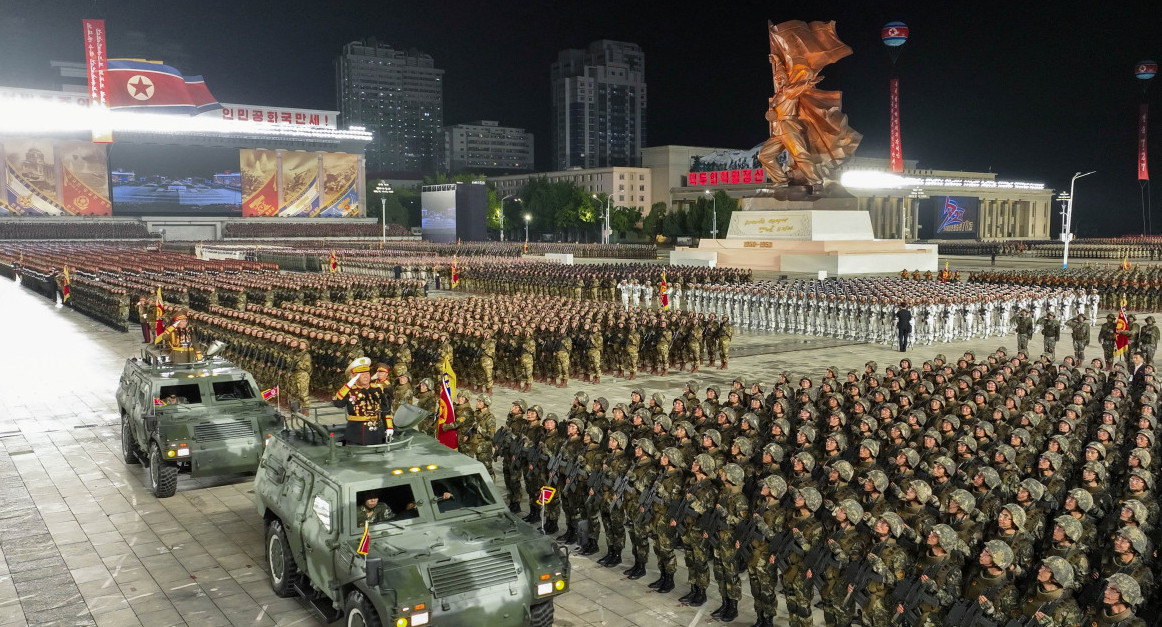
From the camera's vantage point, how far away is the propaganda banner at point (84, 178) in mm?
87688

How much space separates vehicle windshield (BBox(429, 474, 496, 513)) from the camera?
304 inches

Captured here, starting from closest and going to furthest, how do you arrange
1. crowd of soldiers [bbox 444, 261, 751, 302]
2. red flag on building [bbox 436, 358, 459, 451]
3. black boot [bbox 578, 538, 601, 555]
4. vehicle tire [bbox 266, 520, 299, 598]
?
1. vehicle tire [bbox 266, 520, 299, 598]
2. black boot [bbox 578, 538, 601, 555]
3. red flag on building [bbox 436, 358, 459, 451]
4. crowd of soldiers [bbox 444, 261, 751, 302]

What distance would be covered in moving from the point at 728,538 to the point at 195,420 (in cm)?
738

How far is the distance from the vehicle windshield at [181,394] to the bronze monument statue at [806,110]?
39.6m

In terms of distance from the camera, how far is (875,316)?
25156 millimetres

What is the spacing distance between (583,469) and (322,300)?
25005mm

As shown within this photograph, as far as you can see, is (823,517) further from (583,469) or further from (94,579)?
(94,579)

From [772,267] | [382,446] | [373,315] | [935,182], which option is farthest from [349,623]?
[935,182]

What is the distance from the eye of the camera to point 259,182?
97312mm

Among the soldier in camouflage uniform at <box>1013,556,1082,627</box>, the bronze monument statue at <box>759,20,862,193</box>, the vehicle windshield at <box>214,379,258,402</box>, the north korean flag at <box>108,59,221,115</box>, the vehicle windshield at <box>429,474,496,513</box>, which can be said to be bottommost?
the soldier in camouflage uniform at <box>1013,556,1082,627</box>

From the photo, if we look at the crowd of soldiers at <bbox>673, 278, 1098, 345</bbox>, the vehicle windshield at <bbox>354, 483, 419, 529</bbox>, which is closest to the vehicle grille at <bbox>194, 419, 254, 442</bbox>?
the vehicle windshield at <bbox>354, 483, 419, 529</bbox>

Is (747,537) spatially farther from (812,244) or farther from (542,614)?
(812,244)

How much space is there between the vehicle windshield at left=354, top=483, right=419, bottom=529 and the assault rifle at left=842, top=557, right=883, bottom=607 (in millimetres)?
3586

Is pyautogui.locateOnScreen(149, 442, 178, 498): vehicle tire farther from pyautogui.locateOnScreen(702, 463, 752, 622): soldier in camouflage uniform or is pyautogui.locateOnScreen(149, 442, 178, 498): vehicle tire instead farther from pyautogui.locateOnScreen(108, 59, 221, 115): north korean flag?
pyautogui.locateOnScreen(108, 59, 221, 115): north korean flag
